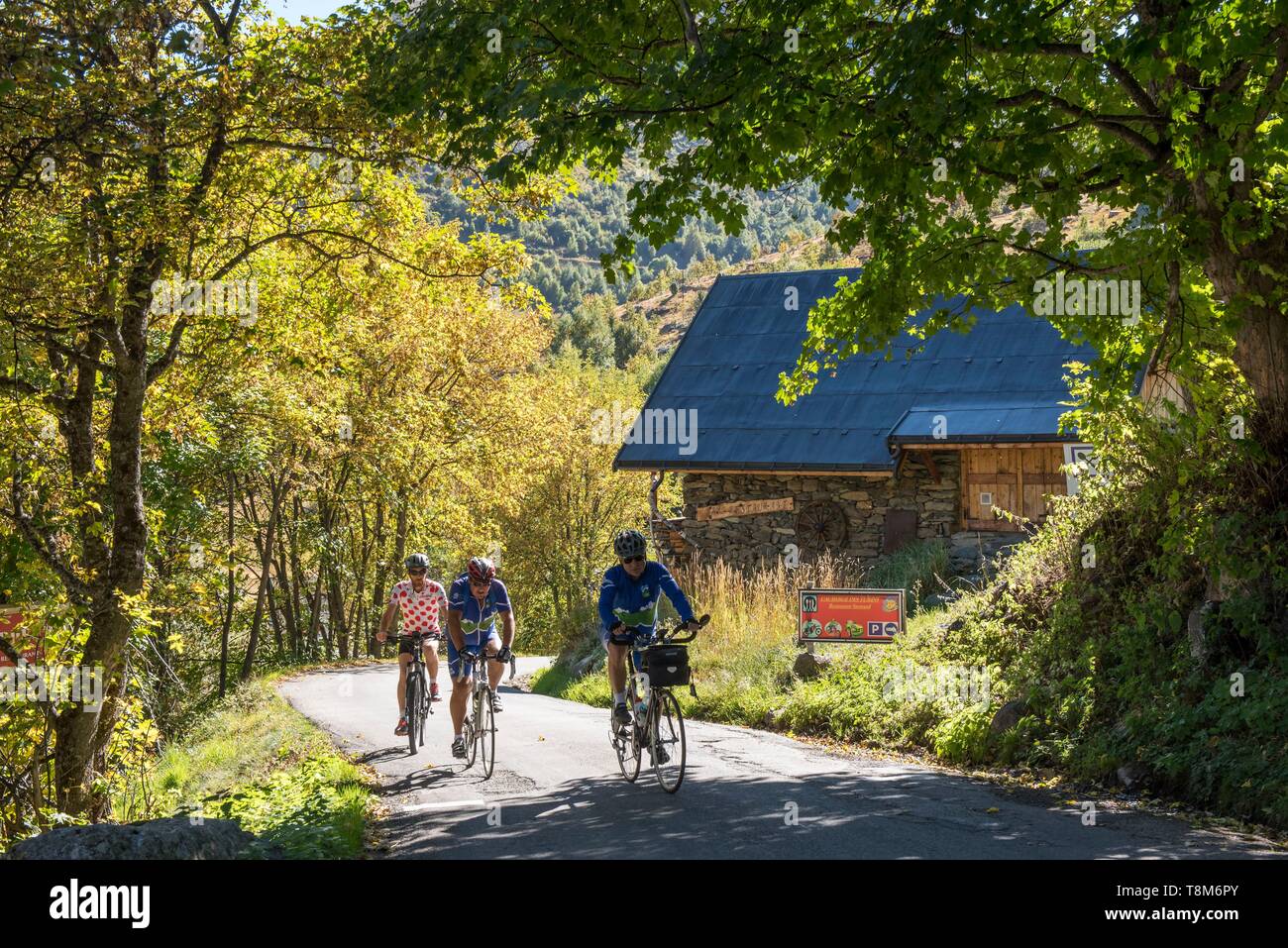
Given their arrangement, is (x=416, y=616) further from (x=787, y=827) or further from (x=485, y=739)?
(x=787, y=827)

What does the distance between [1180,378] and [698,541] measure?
50.7ft

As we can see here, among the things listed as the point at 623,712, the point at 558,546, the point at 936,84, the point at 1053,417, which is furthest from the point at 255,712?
the point at 558,546

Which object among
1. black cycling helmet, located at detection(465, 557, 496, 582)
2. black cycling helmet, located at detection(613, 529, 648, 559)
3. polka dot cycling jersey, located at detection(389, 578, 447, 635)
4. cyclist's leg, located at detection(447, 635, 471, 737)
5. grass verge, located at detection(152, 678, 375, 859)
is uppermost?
black cycling helmet, located at detection(613, 529, 648, 559)

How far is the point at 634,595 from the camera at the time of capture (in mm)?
9992

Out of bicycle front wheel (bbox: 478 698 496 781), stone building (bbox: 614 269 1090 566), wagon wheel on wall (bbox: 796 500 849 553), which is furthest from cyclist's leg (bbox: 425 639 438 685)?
wagon wheel on wall (bbox: 796 500 849 553)

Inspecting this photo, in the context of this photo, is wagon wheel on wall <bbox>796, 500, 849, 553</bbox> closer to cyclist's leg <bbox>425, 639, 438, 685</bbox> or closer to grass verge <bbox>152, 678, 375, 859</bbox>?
grass verge <bbox>152, 678, 375, 859</bbox>

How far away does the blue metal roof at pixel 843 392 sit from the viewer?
74.6 ft

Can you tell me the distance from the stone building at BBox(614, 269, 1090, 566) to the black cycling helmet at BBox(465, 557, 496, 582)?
11472 mm

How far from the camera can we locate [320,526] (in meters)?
34.5

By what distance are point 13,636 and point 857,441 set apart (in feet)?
53.9

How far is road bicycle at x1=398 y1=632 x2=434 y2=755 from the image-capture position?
12.3 metres
